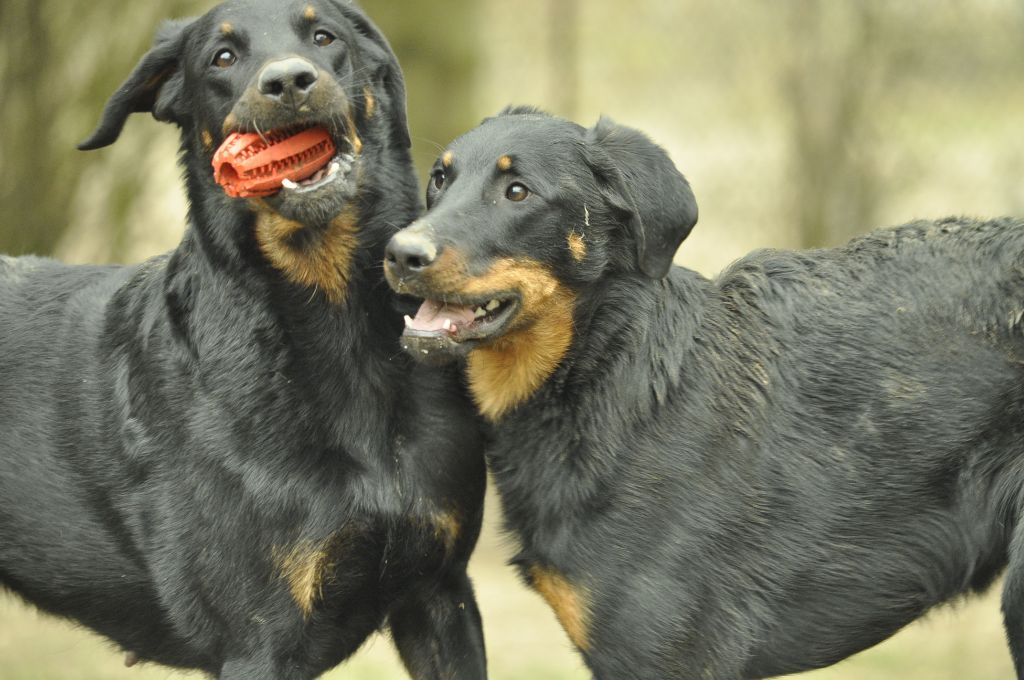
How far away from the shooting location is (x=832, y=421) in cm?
490

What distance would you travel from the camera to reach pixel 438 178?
199 inches

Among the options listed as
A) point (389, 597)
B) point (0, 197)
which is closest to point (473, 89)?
point (0, 197)

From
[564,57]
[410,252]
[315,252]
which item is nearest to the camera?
[410,252]

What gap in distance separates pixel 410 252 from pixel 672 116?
24.6 feet

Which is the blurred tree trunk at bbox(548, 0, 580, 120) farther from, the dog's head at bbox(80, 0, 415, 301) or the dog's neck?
the dog's neck

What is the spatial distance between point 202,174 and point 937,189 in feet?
24.9

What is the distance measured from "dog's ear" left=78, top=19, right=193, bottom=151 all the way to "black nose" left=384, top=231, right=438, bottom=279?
122 cm

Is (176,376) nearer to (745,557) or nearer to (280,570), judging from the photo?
(280,570)

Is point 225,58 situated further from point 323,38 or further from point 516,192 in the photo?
point 516,192

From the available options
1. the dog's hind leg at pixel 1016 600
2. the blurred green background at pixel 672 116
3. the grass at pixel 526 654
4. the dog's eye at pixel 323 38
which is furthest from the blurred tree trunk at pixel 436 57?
the dog's hind leg at pixel 1016 600

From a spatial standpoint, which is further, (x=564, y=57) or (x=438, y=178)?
(x=564, y=57)

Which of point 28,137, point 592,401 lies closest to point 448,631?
point 592,401

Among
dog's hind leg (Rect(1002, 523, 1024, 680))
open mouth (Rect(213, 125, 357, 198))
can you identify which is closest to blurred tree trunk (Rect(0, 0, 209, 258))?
open mouth (Rect(213, 125, 357, 198))

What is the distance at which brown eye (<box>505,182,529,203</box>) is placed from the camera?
4.79 meters
